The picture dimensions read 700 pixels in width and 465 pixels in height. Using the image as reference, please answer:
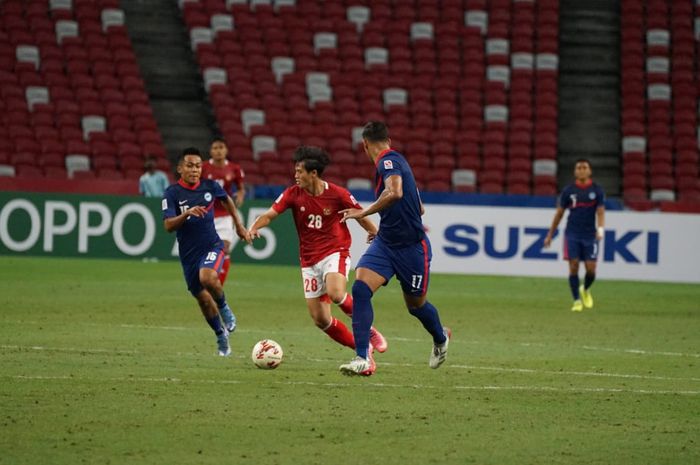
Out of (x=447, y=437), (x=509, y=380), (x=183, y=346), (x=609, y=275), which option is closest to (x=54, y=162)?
(x=609, y=275)

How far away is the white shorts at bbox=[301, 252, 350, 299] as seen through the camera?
12.6 metres

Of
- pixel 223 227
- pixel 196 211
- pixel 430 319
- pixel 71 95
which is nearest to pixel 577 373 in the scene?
pixel 430 319

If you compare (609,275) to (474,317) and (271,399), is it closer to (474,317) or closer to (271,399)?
(474,317)

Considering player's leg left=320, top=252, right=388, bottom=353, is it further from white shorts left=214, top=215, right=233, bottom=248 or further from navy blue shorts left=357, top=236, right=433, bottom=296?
white shorts left=214, top=215, right=233, bottom=248

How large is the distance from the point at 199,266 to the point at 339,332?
1.84m

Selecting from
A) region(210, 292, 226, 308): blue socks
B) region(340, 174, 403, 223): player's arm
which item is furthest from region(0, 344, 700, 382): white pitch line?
region(340, 174, 403, 223): player's arm

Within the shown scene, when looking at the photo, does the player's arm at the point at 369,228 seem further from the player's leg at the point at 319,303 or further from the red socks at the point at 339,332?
the red socks at the point at 339,332

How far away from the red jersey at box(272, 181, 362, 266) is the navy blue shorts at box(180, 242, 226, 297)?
1246mm

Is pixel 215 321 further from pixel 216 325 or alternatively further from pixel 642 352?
pixel 642 352

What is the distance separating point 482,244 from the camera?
86.7ft

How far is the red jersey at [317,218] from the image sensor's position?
41.7 feet

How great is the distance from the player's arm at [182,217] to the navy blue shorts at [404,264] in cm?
207

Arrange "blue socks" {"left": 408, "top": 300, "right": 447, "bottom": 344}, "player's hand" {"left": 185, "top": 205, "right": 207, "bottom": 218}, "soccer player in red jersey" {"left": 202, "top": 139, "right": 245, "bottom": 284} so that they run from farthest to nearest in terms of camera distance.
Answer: "soccer player in red jersey" {"left": 202, "top": 139, "right": 245, "bottom": 284} → "player's hand" {"left": 185, "top": 205, "right": 207, "bottom": 218} → "blue socks" {"left": 408, "top": 300, "right": 447, "bottom": 344}

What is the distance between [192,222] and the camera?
1374 cm
